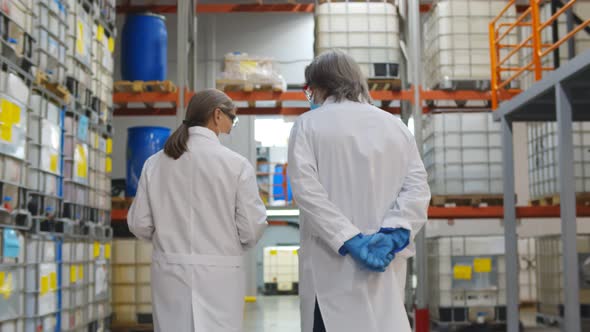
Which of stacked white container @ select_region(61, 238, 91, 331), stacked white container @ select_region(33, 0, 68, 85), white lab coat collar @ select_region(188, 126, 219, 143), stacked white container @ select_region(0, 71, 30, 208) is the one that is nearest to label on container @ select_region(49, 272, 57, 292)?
stacked white container @ select_region(61, 238, 91, 331)

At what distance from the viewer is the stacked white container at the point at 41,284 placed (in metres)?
5.54

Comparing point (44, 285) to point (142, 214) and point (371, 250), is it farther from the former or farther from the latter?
point (371, 250)

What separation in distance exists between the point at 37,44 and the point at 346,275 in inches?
155

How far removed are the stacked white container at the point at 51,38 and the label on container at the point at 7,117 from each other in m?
0.82

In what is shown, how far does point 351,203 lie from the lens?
312 cm

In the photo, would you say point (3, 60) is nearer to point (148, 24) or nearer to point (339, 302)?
point (339, 302)

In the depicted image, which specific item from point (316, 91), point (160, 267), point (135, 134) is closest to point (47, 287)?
point (160, 267)

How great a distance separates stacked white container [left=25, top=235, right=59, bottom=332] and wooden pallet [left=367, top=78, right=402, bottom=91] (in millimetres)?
5271

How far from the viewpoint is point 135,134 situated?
1008 cm

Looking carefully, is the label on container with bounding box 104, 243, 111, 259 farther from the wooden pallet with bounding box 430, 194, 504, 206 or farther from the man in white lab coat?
the man in white lab coat

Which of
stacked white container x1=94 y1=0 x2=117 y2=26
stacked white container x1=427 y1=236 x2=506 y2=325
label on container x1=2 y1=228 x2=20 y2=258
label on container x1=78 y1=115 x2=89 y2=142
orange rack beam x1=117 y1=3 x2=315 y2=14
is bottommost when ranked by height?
stacked white container x1=427 y1=236 x2=506 y2=325

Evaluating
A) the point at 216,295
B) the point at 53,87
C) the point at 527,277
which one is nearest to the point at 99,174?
the point at 53,87

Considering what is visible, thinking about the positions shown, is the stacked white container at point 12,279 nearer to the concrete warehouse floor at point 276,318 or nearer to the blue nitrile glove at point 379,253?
the blue nitrile glove at point 379,253

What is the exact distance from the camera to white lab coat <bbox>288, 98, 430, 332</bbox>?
3.01m
